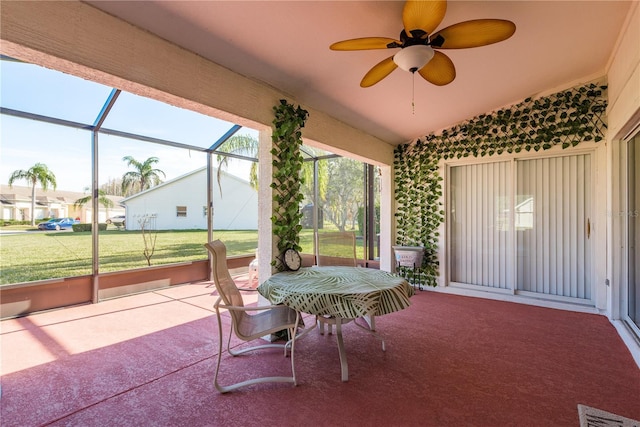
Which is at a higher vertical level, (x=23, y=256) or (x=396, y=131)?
(x=396, y=131)

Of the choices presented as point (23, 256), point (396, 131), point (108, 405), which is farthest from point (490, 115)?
point (23, 256)

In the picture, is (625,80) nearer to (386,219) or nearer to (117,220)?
(386,219)

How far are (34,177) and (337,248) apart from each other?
13.1 ft

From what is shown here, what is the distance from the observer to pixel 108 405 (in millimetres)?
1992

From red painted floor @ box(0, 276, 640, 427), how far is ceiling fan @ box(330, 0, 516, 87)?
227 cm

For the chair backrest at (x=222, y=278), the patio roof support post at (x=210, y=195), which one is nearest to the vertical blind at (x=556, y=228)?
the chair backrest at (x=222, y=278)

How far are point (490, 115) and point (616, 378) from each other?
3454 mm

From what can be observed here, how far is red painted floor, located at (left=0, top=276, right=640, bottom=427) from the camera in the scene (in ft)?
6.25

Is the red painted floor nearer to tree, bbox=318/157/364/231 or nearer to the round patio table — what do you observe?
the round patio table

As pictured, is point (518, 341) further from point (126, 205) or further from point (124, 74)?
point (126, 205)

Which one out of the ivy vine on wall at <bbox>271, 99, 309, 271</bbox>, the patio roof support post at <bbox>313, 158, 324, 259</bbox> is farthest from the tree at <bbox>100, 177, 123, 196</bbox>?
the patio roof support post at <bbox>313, 158, 324, 259</bbox>

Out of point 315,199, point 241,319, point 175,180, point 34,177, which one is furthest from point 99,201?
point 315,199

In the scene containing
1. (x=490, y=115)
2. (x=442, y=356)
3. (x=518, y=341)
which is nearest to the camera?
(x=442, y=356)

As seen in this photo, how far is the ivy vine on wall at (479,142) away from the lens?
3.86 m
